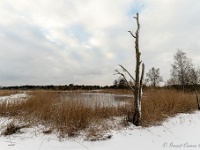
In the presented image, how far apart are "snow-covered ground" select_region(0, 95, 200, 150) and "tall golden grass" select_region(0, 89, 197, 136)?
0.38 m

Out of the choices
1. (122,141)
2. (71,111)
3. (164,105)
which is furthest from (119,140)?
(164,105)

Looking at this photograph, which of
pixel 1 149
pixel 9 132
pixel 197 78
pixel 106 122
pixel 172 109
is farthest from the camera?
pixel 197 78

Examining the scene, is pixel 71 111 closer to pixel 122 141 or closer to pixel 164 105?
pixel 122 141

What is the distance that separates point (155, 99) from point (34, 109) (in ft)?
15.7

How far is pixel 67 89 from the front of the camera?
6902 millimetres

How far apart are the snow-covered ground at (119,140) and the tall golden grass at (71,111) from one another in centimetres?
38

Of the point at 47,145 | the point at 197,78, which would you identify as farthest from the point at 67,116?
the point at 197,78

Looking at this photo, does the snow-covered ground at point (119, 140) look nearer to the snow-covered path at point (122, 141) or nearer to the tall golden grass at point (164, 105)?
the snow-covered path at point (122, 141)

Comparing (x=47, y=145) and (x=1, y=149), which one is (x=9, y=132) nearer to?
(x=1, y=149)

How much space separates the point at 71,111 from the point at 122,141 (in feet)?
5.52

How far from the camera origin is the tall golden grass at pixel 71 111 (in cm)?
496

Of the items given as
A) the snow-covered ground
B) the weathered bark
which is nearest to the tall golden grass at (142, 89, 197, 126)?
the weathered bark

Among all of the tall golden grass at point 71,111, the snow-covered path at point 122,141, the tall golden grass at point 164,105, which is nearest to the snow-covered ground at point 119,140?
the snow-covered path at point 122,141

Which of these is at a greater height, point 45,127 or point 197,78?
point 197,78
